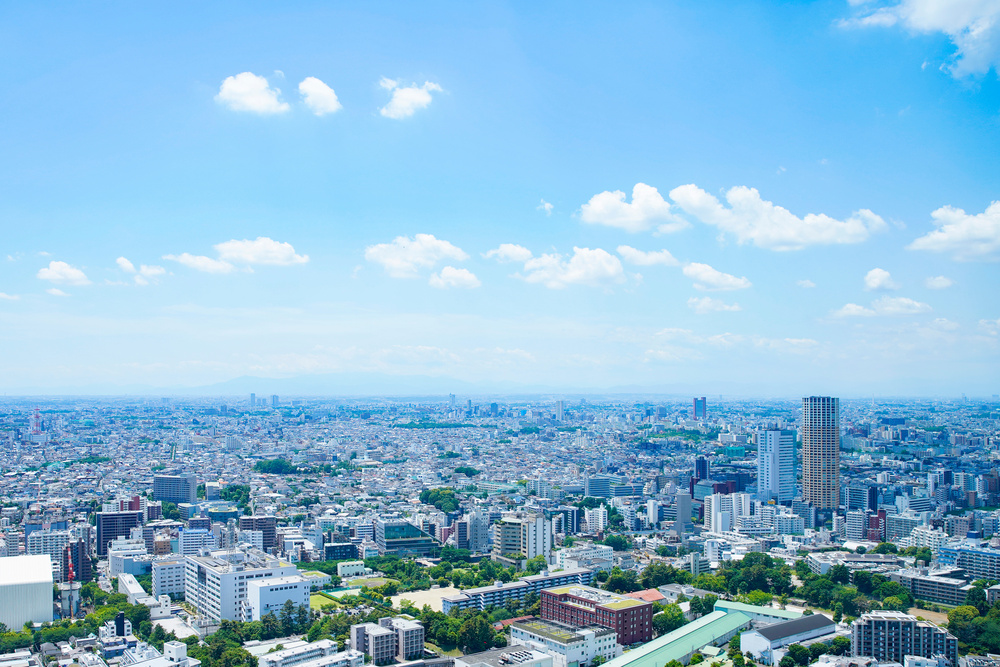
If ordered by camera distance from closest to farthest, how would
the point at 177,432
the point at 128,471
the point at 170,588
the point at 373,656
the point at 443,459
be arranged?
the point at 373,656
the point at 170,588
the point at 128,471
the point at 443,459
the point at 177,432

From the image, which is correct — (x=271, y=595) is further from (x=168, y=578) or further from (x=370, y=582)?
(x=370, y=582)

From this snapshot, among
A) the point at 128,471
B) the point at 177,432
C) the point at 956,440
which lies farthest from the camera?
the point at 177,432

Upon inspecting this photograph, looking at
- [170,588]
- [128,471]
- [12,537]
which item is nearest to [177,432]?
[128,471]

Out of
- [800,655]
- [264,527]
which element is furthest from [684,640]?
[264,527]

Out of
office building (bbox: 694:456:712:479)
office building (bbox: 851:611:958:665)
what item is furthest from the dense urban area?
office building (bbox: 694:456:712:479)

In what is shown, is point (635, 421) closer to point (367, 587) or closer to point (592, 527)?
point (592, 527)

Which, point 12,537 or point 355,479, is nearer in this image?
point 12,537
